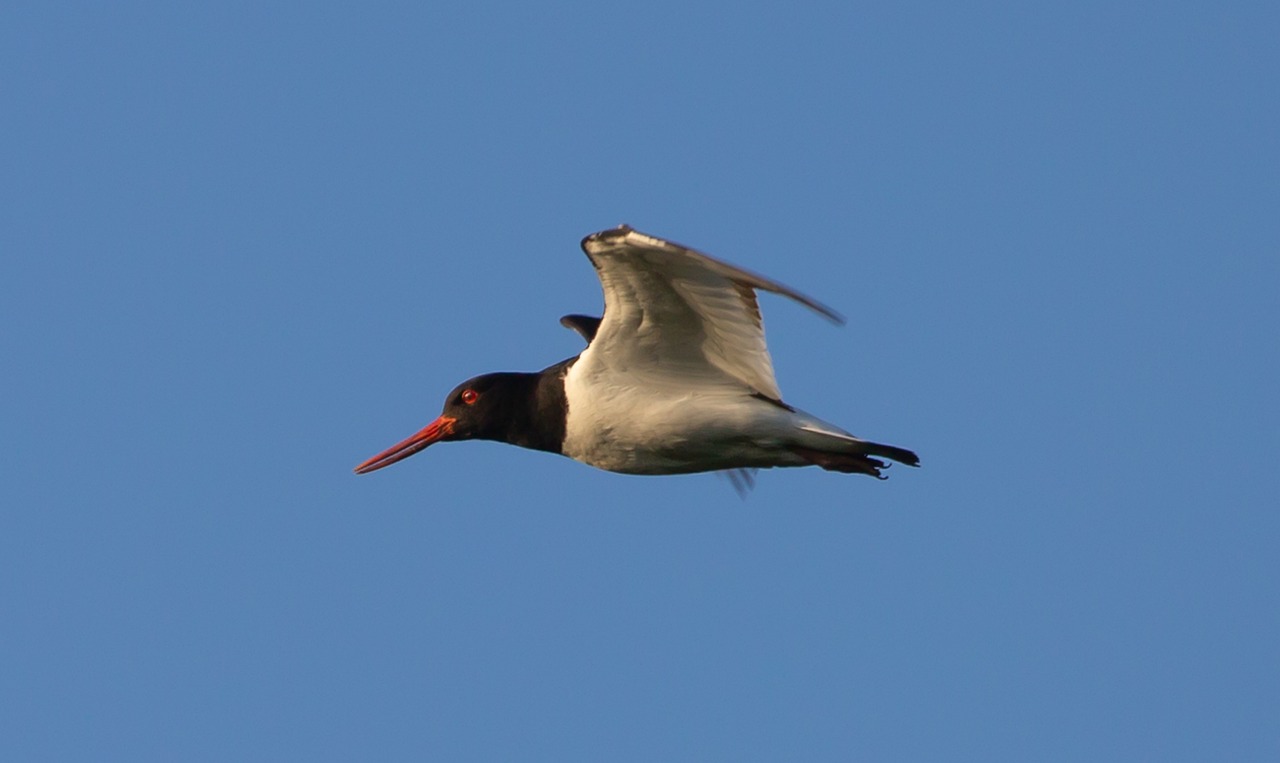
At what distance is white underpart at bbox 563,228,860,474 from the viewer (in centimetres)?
1232

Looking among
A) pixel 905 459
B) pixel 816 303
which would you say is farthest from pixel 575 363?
pixel 816 303

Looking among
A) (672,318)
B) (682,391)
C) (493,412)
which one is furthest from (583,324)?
(672,318)

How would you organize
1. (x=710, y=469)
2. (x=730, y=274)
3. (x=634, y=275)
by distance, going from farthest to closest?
1. (x=710, y=469)
2. (x=634, y=275)
3. (x=730, y=274)

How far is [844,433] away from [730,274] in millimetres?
2926

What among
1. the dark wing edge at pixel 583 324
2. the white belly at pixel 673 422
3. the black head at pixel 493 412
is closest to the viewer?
the white belly at pixel 673 422

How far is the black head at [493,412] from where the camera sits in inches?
539

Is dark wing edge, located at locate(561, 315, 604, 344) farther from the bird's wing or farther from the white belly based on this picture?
the bird's wing

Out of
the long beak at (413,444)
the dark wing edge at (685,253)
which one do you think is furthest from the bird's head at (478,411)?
the dark wing edge at (685,253)

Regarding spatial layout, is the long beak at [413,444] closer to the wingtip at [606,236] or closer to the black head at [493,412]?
the black head at [493,412]

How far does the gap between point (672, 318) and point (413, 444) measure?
347 centimetres

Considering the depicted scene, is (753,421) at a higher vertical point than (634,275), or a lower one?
lower

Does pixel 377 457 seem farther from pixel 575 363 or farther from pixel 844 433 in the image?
pixel 844 433

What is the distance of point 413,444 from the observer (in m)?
14.8

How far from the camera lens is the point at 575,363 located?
43.1ft
